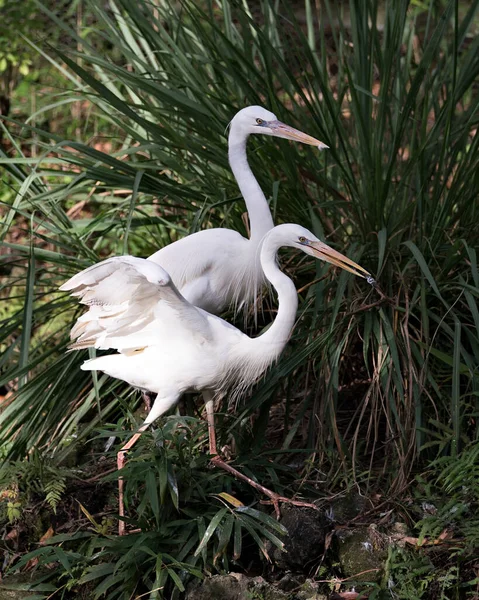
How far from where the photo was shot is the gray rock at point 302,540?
8.66 ft

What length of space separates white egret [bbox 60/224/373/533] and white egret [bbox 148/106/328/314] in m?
0.40

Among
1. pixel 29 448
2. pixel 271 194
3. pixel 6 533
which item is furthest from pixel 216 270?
pixel 6 533

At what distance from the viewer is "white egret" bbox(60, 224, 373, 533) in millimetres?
2781

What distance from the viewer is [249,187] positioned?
3287mm

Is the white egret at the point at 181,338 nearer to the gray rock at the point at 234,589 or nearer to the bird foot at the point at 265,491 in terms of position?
the bird foot at the point at 265,491

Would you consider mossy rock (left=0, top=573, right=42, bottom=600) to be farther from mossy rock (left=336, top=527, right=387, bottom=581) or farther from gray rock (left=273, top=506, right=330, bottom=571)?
mossy rock (left=336, top=527, right=387, bottom=581)

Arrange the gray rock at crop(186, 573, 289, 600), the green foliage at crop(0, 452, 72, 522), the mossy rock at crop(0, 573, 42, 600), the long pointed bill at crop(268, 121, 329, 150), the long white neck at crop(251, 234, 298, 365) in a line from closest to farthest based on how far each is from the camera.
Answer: the gray rock at crop(186, 573, 289, 600) → the mossy rock at crop(0, 573, 42, 600) → the long white neck at crop(251, 234, 298, 365) → the green foliage at crop(0, 452, 72, 522) → the long pointed bill at crop(268, 121, 329, 150)

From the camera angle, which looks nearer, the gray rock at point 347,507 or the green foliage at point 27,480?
the gray rock at point 347,507

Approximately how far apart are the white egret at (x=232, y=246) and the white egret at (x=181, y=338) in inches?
15.7

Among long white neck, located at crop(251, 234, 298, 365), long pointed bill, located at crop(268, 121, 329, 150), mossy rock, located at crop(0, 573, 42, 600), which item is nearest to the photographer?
mossy rock, located at crop(0, 573, 42, 600)

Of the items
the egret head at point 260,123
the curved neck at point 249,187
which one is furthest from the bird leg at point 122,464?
the egret head at point 260,123

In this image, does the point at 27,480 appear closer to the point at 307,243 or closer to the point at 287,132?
the point at 307,243

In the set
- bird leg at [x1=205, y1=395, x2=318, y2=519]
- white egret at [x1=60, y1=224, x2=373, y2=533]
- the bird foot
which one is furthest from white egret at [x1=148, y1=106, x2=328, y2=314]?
the bird foot

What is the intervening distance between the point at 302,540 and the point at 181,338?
745mm
